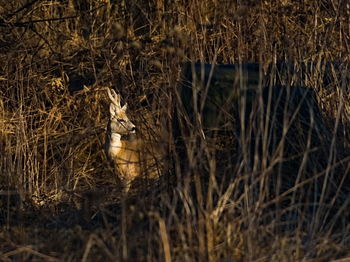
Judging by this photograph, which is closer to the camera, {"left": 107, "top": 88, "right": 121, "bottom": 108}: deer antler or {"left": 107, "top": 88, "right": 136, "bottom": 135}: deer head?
{"left": 107, "top": 88, "right": 136, "bottom": 135}: deer head

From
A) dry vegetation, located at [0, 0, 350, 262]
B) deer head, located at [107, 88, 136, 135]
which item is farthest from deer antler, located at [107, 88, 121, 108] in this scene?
dry vegetation, located at [0, 0, 350, 262]

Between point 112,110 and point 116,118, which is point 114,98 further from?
point 116,118

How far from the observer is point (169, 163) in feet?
14.0

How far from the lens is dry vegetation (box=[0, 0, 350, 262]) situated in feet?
11.3

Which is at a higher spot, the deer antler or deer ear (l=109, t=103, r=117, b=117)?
the deer antler

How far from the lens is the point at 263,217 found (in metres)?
3.49

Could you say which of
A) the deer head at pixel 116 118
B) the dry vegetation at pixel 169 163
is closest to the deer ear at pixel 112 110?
the deer head at pixel 116 118

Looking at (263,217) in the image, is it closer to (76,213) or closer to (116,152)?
(76,213)

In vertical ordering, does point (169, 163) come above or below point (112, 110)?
above

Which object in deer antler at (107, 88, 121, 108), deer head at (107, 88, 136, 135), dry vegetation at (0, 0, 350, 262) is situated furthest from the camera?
deer antler at (107, 88, 121, 108)

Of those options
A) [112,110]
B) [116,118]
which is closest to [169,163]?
[116,118]

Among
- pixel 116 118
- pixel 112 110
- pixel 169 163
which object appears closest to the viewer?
pixel 169 163

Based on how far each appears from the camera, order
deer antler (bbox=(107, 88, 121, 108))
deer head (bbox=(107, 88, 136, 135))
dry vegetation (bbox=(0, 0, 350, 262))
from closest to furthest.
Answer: dry vegetation (bbox=(0, 0, 350, 262)) → deer head (bbox=(107, 88, 136, 135)) → deer antler (bbox=(107, 88, 121, 108))

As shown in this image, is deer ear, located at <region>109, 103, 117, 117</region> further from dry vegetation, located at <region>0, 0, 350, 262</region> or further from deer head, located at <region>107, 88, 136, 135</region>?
dry vegetation, located at <region>0, 0, 350, 262</region>
